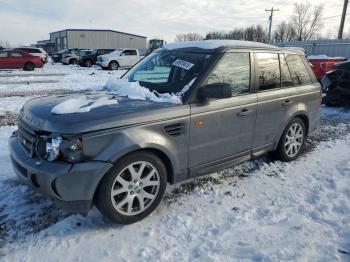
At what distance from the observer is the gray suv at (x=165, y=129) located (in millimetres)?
3135

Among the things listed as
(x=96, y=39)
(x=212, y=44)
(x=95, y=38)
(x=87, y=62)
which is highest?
(x=95, y=38)

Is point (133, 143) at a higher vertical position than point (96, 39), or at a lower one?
lower

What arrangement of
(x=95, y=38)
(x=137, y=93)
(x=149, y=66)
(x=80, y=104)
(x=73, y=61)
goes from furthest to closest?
1. (x=95, y=38)
2. (x=73, y=61)
3. (x=149, y=66)
4. (x=137, y=93)
5. (x=80, y=104)

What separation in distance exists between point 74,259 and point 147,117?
1.48 m

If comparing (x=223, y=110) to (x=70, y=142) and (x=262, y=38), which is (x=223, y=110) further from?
(x=262, y=38)

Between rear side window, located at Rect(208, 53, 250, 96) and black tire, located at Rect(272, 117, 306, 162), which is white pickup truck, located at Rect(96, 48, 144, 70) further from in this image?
rear side window, located at Rect(208, 53, 250, 96)

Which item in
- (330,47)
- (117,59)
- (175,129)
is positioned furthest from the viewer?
(117,59)

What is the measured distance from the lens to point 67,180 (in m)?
3.05

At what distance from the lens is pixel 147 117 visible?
137 inches

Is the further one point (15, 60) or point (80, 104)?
point (15, 60)

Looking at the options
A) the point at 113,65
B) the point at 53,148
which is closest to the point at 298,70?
the point at 53,148

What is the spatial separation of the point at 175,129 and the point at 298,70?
9.11ft

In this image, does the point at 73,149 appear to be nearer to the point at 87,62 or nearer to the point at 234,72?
the point at 234,72

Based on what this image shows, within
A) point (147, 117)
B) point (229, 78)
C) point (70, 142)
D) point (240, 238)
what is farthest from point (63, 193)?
point (229, 78)
